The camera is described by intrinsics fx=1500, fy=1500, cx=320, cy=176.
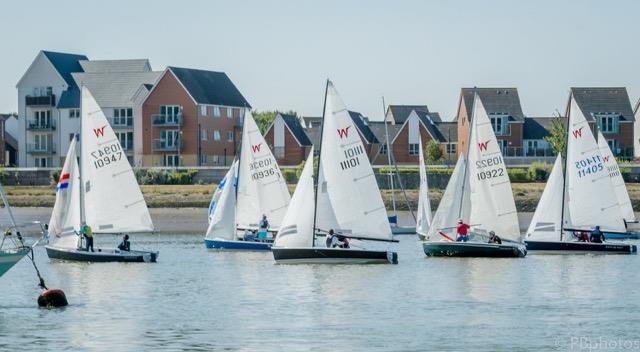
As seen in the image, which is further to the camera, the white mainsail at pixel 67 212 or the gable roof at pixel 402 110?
the gable roof at pixel 402 110

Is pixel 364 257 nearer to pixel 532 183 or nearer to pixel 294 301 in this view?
pixel 294 301

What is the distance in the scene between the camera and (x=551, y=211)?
60812 millimetres

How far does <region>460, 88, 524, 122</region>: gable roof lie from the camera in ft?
435

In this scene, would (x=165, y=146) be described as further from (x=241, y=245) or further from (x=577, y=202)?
(x=577, y=202)

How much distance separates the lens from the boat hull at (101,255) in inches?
2235

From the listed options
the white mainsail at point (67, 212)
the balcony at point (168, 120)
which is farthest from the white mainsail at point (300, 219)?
the balcony at point (168, 120)

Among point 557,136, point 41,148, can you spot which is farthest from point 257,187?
point 41,148

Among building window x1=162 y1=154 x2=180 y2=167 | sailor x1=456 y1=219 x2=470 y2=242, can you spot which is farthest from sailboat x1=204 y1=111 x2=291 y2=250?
building window x1=162 y1=154 x2=180 y2=167

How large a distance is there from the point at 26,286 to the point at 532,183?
5763 centimetres

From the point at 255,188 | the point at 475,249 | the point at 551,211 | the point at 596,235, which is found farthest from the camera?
the point at 255,188

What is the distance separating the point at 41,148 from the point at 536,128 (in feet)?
145

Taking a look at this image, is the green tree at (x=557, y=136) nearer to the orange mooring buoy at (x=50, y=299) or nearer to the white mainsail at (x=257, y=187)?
the white mainsail at (x=257, y=187)

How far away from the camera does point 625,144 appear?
13362 cm

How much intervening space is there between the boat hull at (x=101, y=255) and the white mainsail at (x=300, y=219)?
5.92 metres
